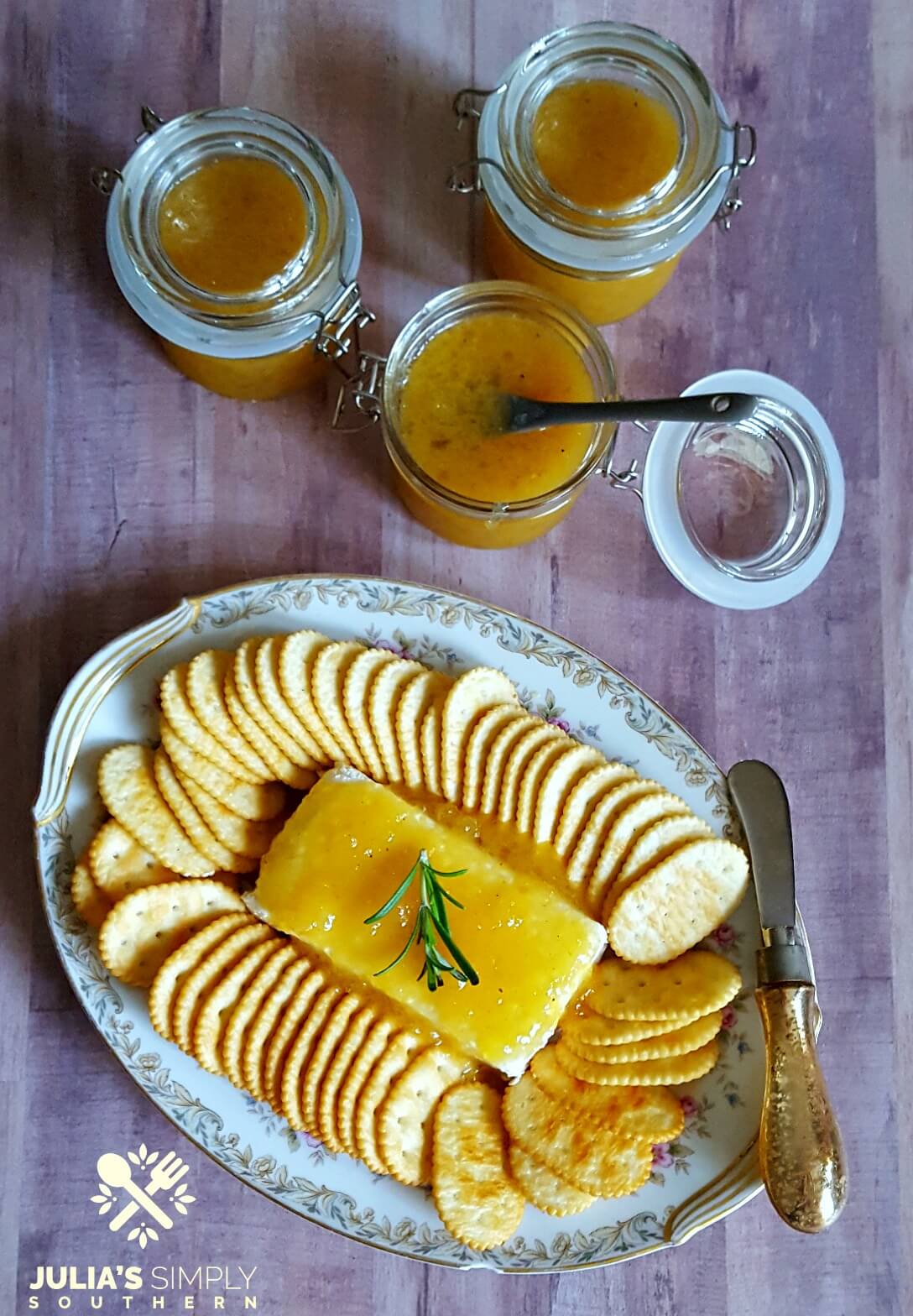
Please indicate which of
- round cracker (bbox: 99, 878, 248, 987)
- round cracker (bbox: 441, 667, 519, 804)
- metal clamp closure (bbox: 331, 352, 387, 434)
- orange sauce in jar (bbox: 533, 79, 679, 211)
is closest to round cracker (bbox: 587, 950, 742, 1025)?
round cracker (bbox: 441, 667, 519, 804)

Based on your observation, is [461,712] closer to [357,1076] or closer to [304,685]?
[304,685]

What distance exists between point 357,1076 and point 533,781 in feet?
1.49

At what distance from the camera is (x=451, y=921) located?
5.26ft

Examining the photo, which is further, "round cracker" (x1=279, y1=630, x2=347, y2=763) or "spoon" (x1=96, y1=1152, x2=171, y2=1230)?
"spoon" (x1=96, y1=1152, x2=171, y2=1230)

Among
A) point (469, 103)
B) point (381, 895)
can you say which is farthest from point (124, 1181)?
point (469, 103)

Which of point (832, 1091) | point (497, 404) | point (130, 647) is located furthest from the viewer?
point (832, 1091)

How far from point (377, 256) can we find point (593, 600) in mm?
629

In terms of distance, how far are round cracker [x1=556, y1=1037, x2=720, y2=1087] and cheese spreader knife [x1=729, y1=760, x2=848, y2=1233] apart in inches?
3.6

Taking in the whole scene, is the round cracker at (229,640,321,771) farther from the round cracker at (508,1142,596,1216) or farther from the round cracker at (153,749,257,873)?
the round cracker at (508,1142,596,1216)

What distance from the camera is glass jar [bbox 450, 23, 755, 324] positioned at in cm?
157

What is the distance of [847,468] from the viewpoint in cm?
192

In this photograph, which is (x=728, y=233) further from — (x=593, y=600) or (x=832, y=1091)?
(x=832, y=1091)

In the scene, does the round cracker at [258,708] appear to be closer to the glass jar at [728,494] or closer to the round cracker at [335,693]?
the round cracker at [335,693]

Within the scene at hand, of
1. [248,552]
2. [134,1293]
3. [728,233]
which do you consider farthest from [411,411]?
[134,1293]
